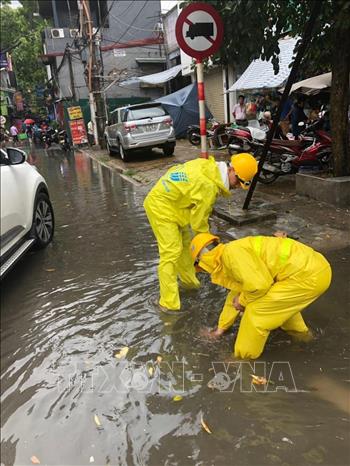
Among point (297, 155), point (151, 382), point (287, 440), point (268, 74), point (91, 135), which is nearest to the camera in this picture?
point (287, 440)

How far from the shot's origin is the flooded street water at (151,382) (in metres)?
2.40

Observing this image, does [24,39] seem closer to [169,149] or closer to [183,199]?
[169,149]

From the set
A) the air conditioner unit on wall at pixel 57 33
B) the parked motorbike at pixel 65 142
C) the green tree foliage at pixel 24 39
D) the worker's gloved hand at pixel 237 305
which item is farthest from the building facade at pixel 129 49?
the worker's gloved hand at pixel 237 305

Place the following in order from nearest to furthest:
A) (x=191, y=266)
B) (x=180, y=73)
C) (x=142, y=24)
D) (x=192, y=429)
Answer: (x=192, y=429) < (x=191, y=266) < (x=180, y=73) < (x=142, y=24)

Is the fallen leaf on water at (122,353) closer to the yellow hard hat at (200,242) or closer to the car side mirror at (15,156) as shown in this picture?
the yellow hard hat at (200,242)

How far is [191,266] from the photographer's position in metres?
4.25

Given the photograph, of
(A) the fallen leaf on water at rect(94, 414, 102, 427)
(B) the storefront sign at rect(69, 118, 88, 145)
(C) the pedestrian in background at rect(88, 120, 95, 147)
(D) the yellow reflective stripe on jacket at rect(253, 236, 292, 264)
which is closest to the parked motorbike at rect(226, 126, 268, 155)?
(D) the yellow reflective stripe on jacket at rect(253, 236, 292, 264)

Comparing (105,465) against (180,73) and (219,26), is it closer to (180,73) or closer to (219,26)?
(219,26)

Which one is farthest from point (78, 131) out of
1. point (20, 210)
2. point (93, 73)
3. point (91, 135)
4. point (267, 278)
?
point (267, 278)

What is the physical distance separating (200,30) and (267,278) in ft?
11.8

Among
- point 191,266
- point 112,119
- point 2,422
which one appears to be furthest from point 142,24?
point 2,422

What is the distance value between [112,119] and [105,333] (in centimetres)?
1308

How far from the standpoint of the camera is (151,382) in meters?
2.97

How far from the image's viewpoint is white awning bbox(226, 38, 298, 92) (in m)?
11.9
